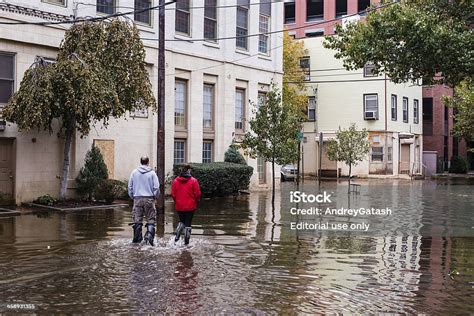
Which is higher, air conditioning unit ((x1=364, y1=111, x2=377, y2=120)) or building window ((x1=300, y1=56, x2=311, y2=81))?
building window ((x1=300, y1=56, x2=311, y2=81))

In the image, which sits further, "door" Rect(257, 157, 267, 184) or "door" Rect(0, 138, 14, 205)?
"door" Rect(257, 157, 267, 184)

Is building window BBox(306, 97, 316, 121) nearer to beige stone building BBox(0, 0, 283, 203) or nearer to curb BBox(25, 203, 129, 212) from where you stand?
beige stone building BBox(0, 0, 283, 203)

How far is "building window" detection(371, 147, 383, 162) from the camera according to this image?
44834 millimetres

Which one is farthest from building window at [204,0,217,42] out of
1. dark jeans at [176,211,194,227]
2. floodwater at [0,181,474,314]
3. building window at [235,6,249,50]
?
dark jeans at [176,211,194,227]

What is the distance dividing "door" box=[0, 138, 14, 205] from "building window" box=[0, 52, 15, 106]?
4.57 ft

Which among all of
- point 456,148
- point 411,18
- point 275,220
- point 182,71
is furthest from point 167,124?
point 456,148

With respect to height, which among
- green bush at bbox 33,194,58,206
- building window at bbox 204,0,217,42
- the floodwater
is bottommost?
the floodwater

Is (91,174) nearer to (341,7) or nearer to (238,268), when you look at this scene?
(238,268)

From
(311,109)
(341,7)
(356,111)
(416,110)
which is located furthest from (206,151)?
(341,7)

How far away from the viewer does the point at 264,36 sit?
30.8 meters

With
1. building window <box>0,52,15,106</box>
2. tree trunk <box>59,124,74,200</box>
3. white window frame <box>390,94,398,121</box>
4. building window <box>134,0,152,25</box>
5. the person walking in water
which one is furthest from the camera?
white window frame <box>390,94,398,121</box>

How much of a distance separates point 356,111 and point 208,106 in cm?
2104

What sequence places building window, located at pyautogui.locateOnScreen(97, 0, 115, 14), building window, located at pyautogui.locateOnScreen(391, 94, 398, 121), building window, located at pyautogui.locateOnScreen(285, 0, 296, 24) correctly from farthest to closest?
1. building window, located at pyautogui.locateOnScreen(285, 0, 296, 24)
2. building window, located at pyautogui.locateOnScreen(391, 94, 398, 121)
3. building window, located at pyautogui.locateOnScreen(97, 0, 115, 14)

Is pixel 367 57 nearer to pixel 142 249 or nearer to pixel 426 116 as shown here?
pixel 142 249
